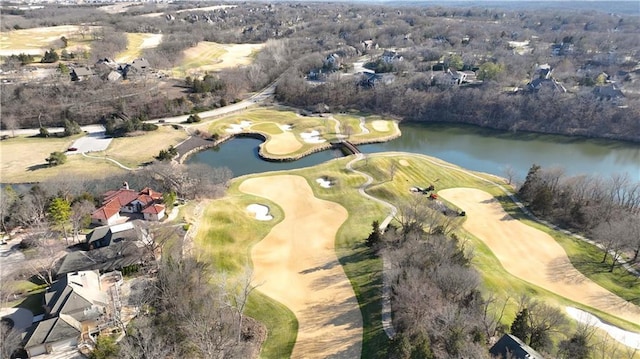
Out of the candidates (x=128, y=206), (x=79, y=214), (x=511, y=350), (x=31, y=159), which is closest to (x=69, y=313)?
(x=79, y=214)

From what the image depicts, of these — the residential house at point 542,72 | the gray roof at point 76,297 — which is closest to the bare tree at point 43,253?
the gray roof at point 76,297

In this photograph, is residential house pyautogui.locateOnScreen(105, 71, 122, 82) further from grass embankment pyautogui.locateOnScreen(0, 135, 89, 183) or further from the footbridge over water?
the footbridge over water

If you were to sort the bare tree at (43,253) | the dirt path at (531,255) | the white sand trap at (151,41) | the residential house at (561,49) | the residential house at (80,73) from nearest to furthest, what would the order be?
the bare tree at (43,253) → the dirt path at (531,255) → the residential house at (80,73) → the white sand trap at (151,41) → the residential house at (561,49)

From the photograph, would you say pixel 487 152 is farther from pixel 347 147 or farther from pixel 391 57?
pixel 391 57

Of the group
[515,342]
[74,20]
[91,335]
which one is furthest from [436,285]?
[74,20]

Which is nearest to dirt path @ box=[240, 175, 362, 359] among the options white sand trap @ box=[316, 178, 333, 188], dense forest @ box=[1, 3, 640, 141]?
white sand trap @ box=[316, 178, 333, 188]

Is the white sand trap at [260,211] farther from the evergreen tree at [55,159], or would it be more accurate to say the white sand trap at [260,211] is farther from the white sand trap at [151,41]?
the white sand trap at [151,41]

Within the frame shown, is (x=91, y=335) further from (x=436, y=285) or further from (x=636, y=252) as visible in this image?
(x=636, y=252)
